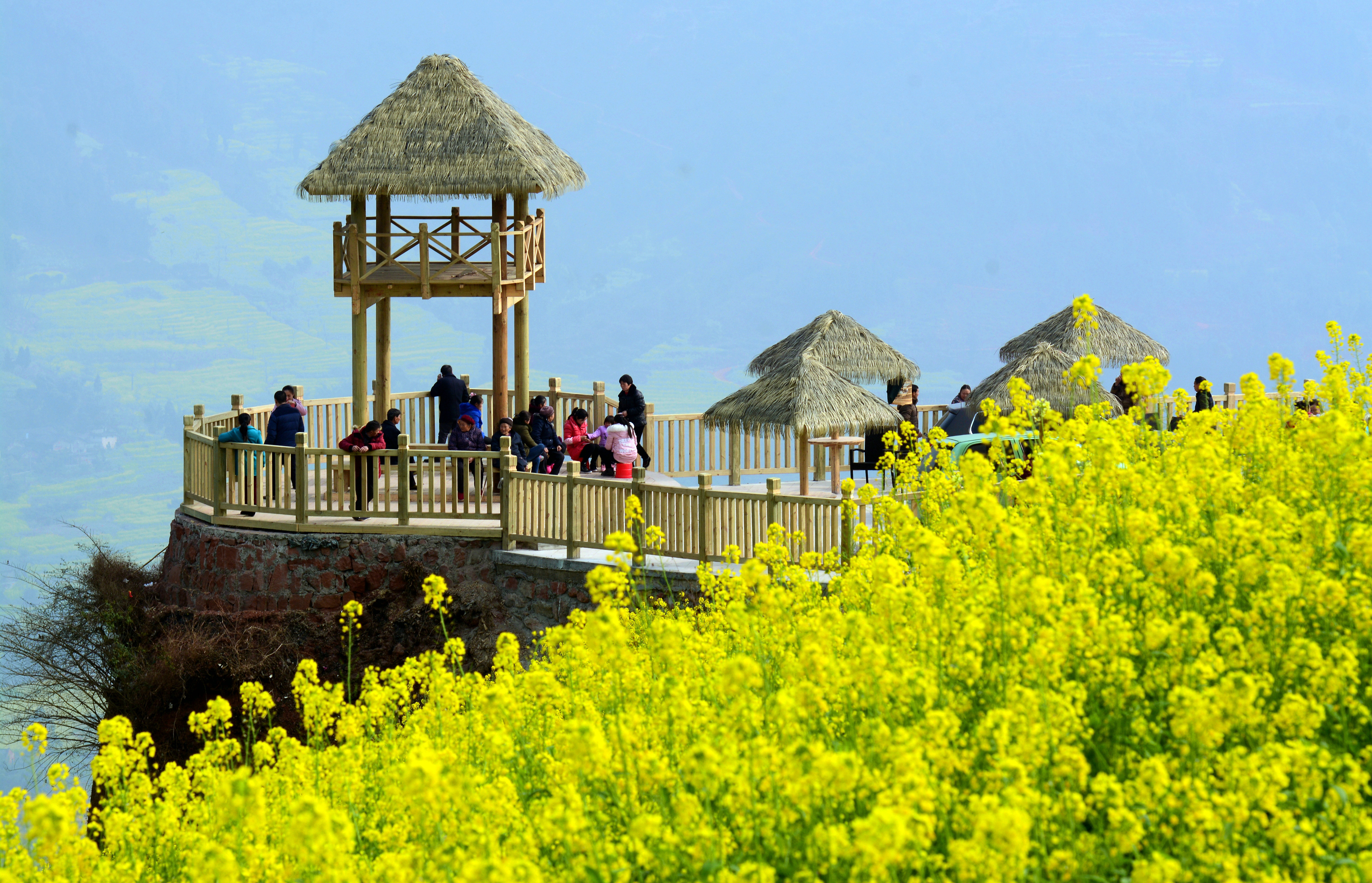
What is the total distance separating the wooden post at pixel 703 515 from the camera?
16359mm

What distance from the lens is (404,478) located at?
1788 centimetres

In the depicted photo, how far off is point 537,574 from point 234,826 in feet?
31.6

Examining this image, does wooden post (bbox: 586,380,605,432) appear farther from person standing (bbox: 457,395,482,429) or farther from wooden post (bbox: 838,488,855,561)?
wooden post (bbox: 838,488,855,561)

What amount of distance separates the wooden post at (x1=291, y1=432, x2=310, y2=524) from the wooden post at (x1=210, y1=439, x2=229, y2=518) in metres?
1.13

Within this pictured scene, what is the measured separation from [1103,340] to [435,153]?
1185cm

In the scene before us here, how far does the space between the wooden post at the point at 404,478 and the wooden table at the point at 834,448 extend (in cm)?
520

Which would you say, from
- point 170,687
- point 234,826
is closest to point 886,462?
point 234,826

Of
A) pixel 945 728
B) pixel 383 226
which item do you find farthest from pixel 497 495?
pixel 945 728

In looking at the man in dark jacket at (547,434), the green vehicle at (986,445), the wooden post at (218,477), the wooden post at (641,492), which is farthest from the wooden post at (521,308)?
the green vehicle at (986,445)

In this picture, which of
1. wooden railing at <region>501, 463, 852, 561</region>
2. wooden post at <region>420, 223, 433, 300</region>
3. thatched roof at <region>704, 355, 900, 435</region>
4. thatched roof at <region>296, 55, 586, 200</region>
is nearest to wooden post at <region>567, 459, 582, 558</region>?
wooden railing at <region>501, 463, 852, 561</region>

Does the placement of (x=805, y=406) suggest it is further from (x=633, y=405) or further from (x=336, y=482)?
(x=336, y=482)

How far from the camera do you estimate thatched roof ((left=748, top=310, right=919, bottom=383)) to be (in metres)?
22.3

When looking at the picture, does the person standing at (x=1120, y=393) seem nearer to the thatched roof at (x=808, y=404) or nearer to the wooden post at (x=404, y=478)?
the thatched roof at (x=808, y=404)

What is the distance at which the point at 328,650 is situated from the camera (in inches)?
727
